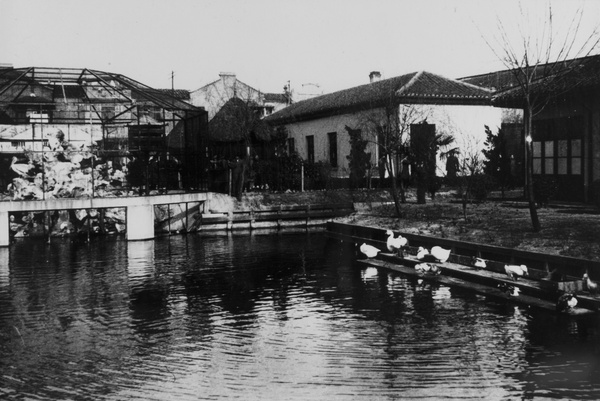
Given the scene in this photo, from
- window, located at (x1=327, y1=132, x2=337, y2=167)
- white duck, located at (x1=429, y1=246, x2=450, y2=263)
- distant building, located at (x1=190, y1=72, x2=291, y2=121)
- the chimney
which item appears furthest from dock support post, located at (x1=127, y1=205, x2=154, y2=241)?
distant building, located at (x1=190, y1=72, x2=291, y2=121)

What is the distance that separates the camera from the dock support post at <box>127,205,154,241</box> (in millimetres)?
21953

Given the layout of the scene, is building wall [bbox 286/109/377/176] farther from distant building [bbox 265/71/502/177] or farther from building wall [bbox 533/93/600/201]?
building wall [bbox 533/93/600/201]

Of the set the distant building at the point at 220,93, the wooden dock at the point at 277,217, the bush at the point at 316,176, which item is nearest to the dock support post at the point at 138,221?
the wooden dock at the point at 277,217

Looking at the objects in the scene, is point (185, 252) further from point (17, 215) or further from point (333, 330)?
point (333, 330)

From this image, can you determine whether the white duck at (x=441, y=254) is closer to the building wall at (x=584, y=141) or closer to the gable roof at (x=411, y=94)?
the building wall at (x=584, y=141)

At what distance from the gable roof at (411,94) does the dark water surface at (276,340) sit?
1667 centimetres

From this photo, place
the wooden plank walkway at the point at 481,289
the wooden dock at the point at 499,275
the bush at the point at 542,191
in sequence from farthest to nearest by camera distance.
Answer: the bush at the point at 542,191
the wooden dock at the point at 499,275
the wooden plank walkway at the point at 481,289

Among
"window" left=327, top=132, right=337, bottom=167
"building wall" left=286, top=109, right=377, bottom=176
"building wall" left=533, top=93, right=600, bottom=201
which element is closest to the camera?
"building wall" left=533, top=93, right=600, bottom=201

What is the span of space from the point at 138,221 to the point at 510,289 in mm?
14230

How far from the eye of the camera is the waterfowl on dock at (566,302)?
31.7ft

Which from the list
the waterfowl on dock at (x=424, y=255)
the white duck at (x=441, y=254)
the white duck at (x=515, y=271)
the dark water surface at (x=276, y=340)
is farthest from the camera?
the waterfowl on dock at (x=424, y=255)

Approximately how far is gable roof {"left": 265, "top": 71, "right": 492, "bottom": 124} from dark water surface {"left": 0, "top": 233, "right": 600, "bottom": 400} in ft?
54.7

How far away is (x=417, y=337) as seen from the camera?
341 inches

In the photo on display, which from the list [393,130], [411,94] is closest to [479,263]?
[393,130]
